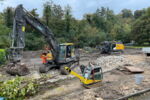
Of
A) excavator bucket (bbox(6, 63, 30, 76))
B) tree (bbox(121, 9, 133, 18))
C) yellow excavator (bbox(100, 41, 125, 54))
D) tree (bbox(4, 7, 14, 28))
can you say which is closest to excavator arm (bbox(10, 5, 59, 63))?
excavator bucket (bbox(6, 63, 30, 76))

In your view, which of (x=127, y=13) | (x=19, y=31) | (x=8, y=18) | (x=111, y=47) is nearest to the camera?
(x=19, y=31)

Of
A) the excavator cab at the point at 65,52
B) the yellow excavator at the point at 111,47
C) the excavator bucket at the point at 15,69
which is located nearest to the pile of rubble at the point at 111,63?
the excavator cab at the point at 65,52

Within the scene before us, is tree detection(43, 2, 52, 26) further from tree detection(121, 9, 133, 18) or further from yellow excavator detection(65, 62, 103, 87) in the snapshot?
tree detection(121, 9, 133, 18)

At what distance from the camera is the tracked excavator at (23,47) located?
313 inches

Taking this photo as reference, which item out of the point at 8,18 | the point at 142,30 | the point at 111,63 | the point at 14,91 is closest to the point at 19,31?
the point at 14,91

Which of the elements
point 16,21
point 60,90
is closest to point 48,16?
point 16,21

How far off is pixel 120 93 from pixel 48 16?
27212 mm

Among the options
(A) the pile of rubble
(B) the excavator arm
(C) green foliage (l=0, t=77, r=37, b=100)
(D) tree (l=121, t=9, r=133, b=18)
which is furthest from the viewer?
(D) tree (l=121, t=9, r=133, b=18)

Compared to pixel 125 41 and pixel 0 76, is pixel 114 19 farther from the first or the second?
pixel 0 76

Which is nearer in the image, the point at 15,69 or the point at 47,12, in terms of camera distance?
the point at 15,69

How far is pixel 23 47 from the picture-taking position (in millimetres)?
8125

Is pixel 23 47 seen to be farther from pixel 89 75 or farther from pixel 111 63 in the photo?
pixel 111 63

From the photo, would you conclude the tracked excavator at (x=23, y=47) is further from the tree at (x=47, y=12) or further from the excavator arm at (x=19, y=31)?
the tree at (x=47, y=12)

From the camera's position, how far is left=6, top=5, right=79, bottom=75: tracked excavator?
7.96 meters
